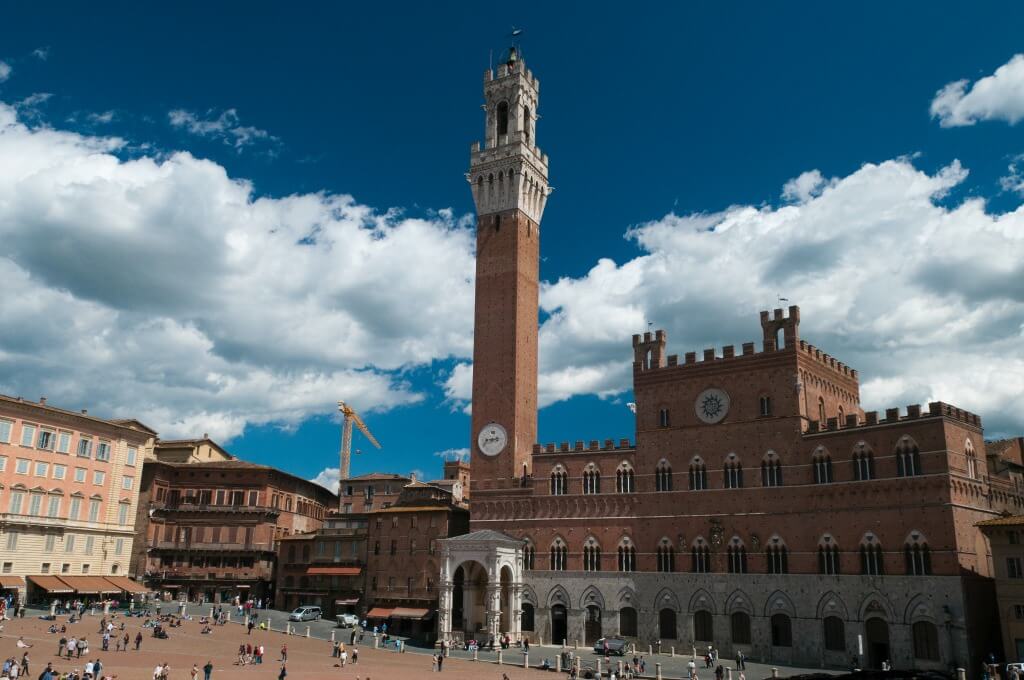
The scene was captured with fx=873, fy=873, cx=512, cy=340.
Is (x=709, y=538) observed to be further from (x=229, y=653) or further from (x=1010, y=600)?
(x=229, y=653)

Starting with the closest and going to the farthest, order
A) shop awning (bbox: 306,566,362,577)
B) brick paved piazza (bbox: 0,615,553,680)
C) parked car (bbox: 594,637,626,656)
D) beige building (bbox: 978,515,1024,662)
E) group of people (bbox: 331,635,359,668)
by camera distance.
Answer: brick paved piazza (bbox: 0,615,553,680) → beige building (bbox: 978,515,1024,662) → group of people (bbox: 331,635,359,668) → parked car (bbox: 594,637,626,656) → shop awning (bbox: 306,566,362,577)

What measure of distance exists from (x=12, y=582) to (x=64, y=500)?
7610mm

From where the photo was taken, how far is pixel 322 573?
76688 mm

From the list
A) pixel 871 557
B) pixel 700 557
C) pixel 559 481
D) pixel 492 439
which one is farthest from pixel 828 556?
pixel 492 439

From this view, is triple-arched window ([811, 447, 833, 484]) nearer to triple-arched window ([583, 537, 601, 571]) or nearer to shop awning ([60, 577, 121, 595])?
triple-arched window ([583, 537, 601, 571])

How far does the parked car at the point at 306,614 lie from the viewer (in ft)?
229

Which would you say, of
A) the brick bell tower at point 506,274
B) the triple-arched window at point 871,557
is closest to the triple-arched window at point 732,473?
the triple-arched window at point 871,557

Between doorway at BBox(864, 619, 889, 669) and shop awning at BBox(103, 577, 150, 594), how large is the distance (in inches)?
2154

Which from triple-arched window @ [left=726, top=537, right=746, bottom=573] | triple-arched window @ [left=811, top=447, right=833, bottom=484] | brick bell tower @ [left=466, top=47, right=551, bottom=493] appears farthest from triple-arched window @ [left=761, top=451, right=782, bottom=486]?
brick bell tower @ [left=466, top=47, right=551, bottom=493]

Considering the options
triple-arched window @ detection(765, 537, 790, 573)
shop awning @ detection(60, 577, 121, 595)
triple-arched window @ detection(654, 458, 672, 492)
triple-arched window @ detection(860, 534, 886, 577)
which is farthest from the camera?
shop awning @ detection(60, 577, 121, 595)

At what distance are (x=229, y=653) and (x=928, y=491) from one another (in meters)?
42.4

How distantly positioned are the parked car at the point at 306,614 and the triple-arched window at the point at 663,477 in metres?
30.4

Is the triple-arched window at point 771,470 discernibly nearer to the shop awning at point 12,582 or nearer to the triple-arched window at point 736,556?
the triple-arched window at point 736,556

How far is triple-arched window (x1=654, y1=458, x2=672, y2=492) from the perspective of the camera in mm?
62469
